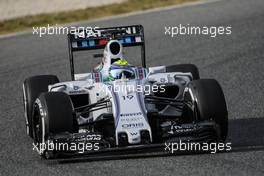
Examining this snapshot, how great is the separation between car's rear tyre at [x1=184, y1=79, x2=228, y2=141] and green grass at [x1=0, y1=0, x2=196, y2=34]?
10.4 m

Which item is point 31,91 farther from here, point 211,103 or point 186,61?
point 186,61

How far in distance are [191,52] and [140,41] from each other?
17.3ft

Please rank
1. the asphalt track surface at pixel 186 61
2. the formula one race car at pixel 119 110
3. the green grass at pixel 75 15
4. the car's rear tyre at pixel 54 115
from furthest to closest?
the green grass at pixel 75 15, the car's rear tyre at pixel 54 115, the formula one race car at pixel 119 110, the asphalt track surface at pixel 186 61

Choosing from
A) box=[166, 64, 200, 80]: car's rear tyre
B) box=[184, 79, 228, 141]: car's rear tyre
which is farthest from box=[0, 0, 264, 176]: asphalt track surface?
box=[166, 64, 200, 80]: car's rear tyre

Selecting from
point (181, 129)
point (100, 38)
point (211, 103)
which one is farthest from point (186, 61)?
point (181, 129)

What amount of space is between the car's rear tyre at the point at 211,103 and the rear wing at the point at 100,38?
2145 mm

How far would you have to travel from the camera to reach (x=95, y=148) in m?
10.0

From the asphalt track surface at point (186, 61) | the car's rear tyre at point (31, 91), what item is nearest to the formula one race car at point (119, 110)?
the car's rear tyre at point (31, 91)

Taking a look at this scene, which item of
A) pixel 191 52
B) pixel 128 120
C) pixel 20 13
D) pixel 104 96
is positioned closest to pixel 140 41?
pixel 104 96

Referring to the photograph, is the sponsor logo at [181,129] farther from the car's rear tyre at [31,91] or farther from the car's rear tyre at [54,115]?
the car's rear tyre at [31,91]

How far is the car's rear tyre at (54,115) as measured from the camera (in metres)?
10.3

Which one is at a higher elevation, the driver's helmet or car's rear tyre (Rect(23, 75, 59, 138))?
the driver's helmet

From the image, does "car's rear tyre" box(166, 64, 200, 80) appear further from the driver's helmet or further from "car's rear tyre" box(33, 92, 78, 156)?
"car's rear tyre" box(33, 92, 78, 156)

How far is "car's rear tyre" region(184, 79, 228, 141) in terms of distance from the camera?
10477mm
